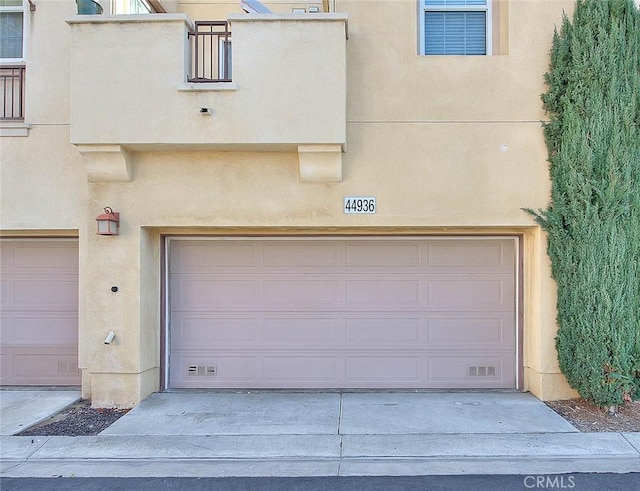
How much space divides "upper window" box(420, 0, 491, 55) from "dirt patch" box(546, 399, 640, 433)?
475 centimetres

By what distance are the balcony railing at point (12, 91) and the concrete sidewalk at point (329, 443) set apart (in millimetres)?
4294

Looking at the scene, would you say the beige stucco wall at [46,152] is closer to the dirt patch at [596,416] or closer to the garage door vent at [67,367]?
the garage door vent at [67,367]

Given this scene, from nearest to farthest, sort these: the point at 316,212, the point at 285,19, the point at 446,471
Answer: the point at 446,471 < the point at 285,19 < the point at 316,212

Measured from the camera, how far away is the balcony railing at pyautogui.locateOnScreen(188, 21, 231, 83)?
5.45 metres

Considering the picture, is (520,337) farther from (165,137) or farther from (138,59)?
(138,59)

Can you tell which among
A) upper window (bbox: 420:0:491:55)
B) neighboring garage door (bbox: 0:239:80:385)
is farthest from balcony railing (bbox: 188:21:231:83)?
neighboring garage door (bbox: 0:239:80:385)

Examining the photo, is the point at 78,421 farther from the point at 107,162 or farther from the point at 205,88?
the point at 205,88

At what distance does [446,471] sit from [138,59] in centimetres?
568

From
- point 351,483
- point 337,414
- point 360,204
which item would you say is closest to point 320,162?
point 360,204

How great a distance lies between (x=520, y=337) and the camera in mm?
6105

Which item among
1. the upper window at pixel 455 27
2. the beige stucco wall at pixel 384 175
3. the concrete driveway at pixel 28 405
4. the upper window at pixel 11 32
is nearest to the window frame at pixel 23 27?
the upper window at pixel 11 32

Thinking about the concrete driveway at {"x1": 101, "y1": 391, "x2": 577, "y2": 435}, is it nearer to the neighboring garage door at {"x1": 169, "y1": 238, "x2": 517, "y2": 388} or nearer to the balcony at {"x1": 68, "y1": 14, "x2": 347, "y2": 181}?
the neighboring garage door at {"x1": 169, "y1": 238, "x2": 517, "y2": 388}

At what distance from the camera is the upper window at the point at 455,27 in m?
5.93

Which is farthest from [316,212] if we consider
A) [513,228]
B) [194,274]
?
[513,228]
